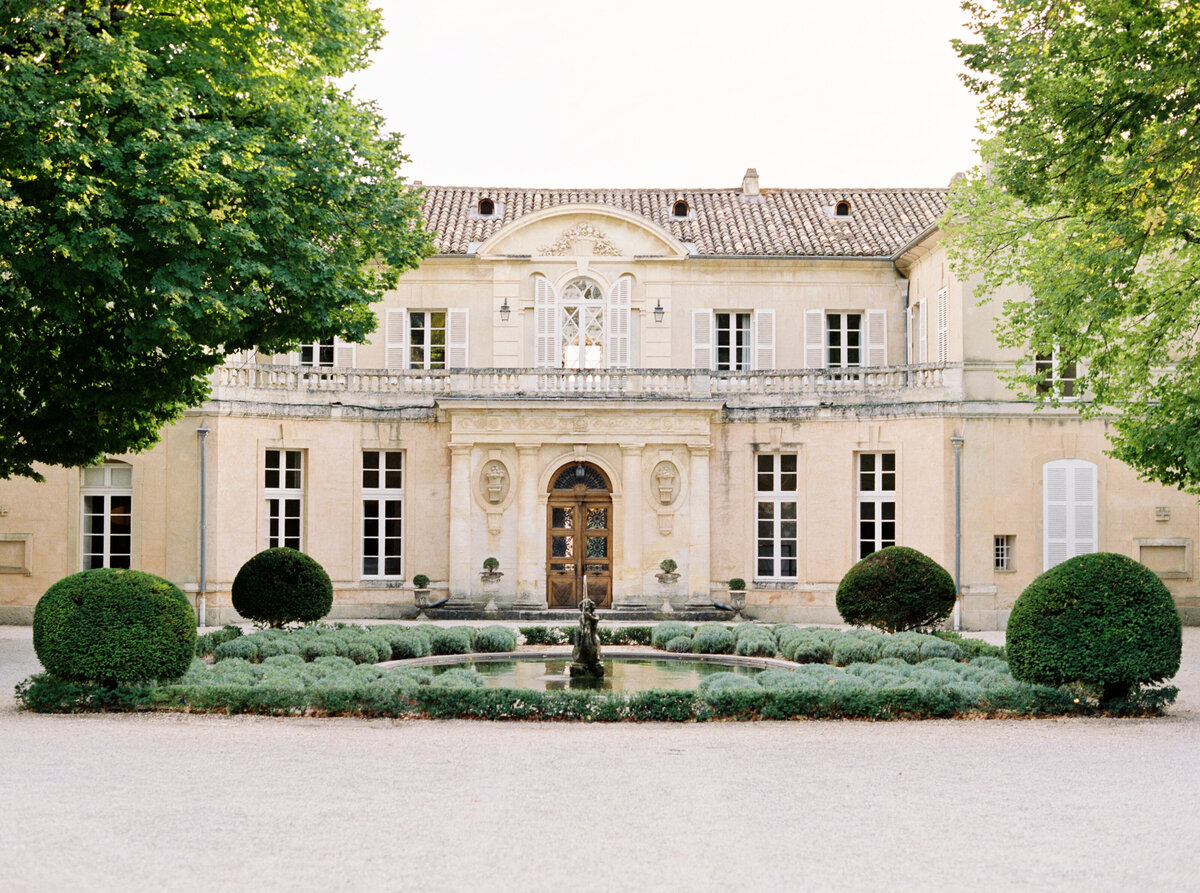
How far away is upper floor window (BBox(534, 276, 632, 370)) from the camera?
29531mm

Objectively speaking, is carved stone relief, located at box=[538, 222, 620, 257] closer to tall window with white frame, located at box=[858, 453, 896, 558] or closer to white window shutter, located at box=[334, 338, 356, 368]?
white window shutter, located at box=[334, 338, 356, 368]

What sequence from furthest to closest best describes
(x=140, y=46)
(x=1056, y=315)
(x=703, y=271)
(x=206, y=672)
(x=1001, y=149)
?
(x=703, y=271)
(x=1001, y=149)
(x=1056, y=315)
(x=140, y=46)
(x=206, y=672)

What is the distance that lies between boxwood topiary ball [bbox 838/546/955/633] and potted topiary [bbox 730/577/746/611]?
25.7ft

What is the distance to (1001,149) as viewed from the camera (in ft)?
60.0

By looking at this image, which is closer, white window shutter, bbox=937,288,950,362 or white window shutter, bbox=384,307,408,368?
white window shutter, bbox=937,288,950,362

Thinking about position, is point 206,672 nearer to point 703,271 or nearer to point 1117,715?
point 1117,715

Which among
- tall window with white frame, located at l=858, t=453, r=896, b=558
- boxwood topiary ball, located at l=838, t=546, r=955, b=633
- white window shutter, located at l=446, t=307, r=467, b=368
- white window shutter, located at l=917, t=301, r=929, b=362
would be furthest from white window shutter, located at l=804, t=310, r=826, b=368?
boxwood topiary ball, located at l=838, t=546, r=955, b=633

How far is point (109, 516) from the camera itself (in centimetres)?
2566

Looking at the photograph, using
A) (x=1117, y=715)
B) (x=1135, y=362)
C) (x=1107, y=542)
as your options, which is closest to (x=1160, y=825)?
(x=1117, y=715)

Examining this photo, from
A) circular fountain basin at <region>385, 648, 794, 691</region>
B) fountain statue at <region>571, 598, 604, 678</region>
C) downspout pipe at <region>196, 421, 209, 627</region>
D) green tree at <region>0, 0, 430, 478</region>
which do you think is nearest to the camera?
green tree at <region>0, 0, 430, 478</region>

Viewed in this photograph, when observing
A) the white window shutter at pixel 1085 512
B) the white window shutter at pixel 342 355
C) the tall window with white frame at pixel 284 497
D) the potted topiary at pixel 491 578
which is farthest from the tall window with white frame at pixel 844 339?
the tall window with white frame at pixel 284 497

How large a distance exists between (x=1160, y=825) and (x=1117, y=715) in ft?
16.2

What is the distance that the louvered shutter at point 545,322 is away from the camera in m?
29.5

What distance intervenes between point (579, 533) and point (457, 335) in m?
5.85
